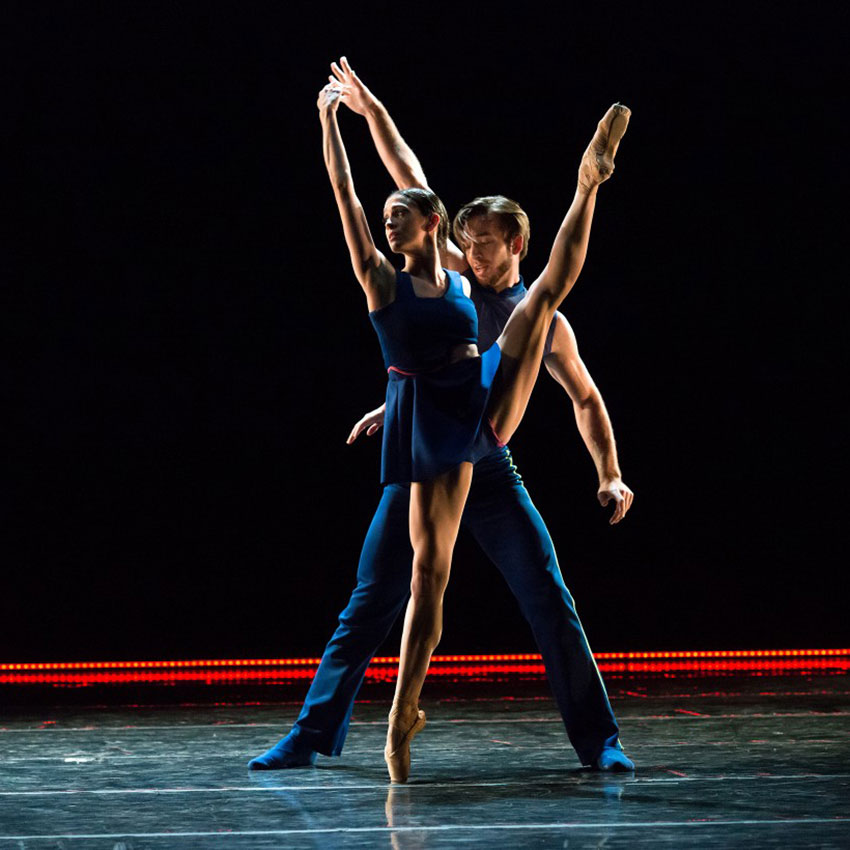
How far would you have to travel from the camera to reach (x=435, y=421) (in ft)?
8.49

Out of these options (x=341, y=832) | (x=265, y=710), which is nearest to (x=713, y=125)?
(x=265, y=710)

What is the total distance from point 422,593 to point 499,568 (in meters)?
0.25

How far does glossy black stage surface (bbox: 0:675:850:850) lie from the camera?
2090 mm

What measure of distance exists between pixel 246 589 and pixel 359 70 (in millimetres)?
2062

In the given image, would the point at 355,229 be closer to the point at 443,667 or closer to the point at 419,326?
the point at 419,326

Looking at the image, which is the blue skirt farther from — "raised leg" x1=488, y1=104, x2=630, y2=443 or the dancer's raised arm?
the dancer's raised arm

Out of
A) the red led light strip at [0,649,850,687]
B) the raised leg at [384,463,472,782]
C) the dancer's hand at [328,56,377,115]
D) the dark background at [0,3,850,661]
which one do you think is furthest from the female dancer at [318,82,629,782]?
the dark background at [0,3,850,661]

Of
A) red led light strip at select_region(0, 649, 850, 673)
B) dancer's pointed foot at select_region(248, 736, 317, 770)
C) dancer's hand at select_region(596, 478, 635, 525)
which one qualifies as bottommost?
red led light strip at select_region(0, 649, 850, 673)

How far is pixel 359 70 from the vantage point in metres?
5.59

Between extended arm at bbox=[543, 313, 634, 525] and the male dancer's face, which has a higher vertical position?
the male dancer's face

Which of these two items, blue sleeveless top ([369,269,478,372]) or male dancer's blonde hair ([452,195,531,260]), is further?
male dancer's blonde hair ([452,195,531,260])

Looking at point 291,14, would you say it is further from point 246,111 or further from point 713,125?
point 713,125

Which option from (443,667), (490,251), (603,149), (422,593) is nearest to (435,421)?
(422,593)

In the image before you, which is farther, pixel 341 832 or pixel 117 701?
pixel 117 701
